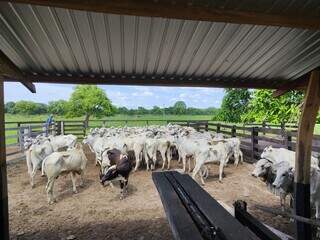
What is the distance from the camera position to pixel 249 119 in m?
22.4

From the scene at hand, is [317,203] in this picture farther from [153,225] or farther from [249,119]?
[249,119]

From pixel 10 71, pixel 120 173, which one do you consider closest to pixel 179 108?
pixel 120 173

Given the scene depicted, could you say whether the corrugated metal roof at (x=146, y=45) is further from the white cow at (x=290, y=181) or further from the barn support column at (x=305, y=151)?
the white cow at (x=290, y=181)

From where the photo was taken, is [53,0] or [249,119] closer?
[53,0]

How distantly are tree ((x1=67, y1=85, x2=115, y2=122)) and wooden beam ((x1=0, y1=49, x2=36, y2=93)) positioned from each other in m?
35.0

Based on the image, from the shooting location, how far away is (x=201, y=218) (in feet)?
10.4

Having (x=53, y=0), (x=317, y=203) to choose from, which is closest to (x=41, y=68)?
(x=53, y=0)

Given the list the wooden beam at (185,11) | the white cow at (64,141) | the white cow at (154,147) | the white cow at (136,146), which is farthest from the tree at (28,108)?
the wooden beam at (185,11)

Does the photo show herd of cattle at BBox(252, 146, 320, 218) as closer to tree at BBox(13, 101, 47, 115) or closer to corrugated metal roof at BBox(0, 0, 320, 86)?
corrugated metal roof at BBox(0, 0, 320, 86)

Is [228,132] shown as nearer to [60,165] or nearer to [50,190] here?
[60,165]

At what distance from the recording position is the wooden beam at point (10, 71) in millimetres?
3811

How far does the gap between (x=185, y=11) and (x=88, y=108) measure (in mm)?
38470

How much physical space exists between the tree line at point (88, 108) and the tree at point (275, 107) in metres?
19.9

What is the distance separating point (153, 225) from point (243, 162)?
7714 mm
